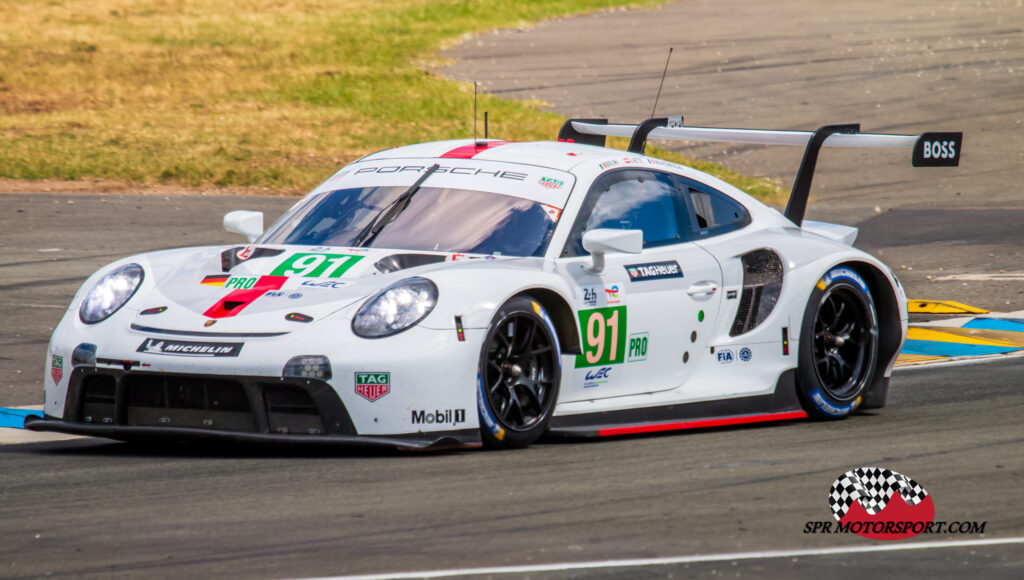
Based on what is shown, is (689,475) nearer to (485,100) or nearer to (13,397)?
(13,397)

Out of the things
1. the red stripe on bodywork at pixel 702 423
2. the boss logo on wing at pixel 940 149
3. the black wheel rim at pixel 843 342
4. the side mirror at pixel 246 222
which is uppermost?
the boss logo on wing at pixel 940 149

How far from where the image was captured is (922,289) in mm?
13500

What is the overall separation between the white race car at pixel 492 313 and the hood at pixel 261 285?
13 mm

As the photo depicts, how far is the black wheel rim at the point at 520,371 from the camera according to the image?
22.0 feet

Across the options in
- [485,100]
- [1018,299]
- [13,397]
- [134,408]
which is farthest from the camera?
[485,100]

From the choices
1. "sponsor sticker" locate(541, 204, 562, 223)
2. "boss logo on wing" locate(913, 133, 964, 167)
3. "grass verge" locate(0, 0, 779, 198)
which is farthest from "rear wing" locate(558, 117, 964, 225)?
"grass verge" locate(0, 0, 779, 198)

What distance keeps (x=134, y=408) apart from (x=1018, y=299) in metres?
8.43

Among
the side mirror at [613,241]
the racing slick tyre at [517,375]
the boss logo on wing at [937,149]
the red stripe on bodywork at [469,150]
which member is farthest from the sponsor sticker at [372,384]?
the boss logo on wing at [937,149]

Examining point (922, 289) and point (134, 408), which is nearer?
point (134, 408)

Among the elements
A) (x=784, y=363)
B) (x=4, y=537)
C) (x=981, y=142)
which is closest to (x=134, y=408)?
(x=4, y=537)

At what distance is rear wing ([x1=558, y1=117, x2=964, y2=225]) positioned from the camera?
8.42 meters

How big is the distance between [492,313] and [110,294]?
5.74ft

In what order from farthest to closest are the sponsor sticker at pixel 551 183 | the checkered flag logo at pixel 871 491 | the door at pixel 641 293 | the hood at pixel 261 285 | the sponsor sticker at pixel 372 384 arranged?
the sponsor sticker at pixel 551 183 → the door at pixel 641 293 → the hood at pixel 261 285 → the sponsor sticker at pixel 372 384 → the checkered flag logo at pixel 871 491

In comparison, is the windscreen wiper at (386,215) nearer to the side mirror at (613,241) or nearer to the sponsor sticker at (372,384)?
the side mirror at (613,241)
